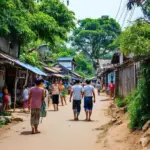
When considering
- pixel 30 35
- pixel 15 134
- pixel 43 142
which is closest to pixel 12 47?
pixel 30 35

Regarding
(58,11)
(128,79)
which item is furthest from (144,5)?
(58,11)

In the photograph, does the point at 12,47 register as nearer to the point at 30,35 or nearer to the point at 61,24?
the point at 30,35

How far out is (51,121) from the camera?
13273 millimetres

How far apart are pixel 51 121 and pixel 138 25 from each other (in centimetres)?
553

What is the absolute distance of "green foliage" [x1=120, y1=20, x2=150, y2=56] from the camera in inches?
393

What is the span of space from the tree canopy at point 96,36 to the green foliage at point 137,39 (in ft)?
202

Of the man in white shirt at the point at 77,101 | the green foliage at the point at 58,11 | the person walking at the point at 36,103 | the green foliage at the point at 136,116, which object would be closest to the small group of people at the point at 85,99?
the man in white shirt at the point at 77,101

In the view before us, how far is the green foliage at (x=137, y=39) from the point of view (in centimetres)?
999

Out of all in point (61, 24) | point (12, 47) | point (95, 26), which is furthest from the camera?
point (95, 26)

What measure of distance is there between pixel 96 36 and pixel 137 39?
6248 cm

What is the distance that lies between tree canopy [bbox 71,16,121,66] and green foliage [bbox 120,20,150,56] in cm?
6152

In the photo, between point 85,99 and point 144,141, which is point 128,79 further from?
point 144,141

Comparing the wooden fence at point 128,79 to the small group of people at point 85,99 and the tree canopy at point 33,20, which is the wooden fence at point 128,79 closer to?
the small group of people at point 85,99

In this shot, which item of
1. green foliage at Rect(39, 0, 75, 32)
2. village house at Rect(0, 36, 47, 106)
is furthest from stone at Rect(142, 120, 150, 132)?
green foliage at Rect(39, 0, 75, 32)
